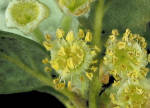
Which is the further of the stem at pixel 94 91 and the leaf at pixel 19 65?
the leaf at pixel 19 65

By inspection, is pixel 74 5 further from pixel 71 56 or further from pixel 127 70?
pixel 127 70

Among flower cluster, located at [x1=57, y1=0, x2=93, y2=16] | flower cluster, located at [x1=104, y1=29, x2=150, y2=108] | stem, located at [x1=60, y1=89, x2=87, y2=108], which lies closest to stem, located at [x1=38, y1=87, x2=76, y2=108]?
stem, located at [x1=60, y1=89, x2=87, y2=108]

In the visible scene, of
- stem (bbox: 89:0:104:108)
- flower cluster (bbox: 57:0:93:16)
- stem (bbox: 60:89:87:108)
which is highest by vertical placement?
flower cluster (bbox: 57:0:93:16)

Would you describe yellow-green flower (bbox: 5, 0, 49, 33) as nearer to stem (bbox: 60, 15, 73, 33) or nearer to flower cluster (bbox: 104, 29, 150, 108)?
stem (bbox: 60, 15, 73, 33)

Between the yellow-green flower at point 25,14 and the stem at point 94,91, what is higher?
the yellow-green flower at point 25,14

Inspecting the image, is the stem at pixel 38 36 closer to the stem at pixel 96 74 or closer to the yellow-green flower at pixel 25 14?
the yellow-green flower at pixel 25 14

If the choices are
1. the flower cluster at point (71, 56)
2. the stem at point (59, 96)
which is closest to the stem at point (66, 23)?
the flower cluster at point (71, 56)

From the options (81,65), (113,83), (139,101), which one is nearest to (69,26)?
(81,65)
